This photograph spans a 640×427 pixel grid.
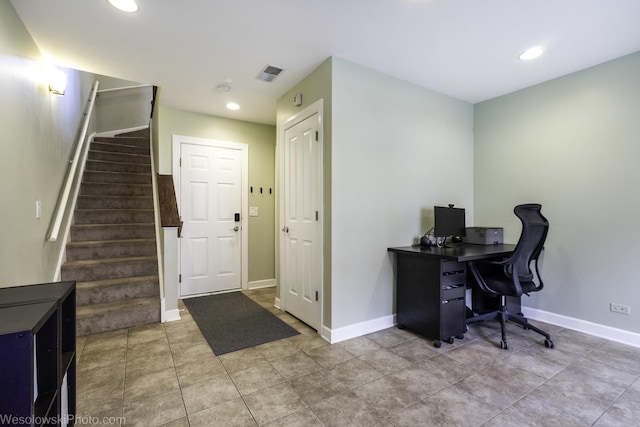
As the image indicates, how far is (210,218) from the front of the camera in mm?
4164

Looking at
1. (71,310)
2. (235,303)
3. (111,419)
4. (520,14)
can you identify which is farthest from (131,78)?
(520,14)

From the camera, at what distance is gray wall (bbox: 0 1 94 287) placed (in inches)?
75.9

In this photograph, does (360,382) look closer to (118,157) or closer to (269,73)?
(269,73)

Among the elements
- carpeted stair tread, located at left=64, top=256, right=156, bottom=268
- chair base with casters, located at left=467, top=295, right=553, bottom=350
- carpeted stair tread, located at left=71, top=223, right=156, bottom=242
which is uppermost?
carpeted stair tread, located at left=71, top=223, right=156, bottom=242

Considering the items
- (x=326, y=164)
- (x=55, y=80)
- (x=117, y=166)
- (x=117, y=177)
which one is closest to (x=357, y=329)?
(x=326, y=164)

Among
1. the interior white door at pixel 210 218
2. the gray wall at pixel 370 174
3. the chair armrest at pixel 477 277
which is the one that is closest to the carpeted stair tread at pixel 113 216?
the interior white door at pixel 210 218

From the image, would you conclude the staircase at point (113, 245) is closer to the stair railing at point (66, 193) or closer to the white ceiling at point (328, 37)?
the stair railing at point (66, 193)

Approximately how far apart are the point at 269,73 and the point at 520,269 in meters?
3.03

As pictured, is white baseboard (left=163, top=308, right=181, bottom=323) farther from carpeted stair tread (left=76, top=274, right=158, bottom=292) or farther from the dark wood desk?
the dark wood desk

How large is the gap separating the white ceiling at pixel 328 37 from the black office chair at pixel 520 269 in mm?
1415

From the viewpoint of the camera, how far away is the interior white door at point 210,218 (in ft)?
13.1

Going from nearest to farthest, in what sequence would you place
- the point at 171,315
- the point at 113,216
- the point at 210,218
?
the point at 171,315 → the point at 113,216 → the point at 210,218

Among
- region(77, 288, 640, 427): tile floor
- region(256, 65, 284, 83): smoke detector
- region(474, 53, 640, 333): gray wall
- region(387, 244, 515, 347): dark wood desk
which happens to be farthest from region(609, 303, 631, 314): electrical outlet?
region(256, 65, 284, 83): smoke detector

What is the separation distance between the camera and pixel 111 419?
1.63 m
